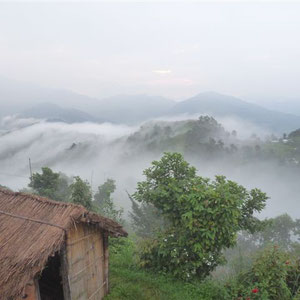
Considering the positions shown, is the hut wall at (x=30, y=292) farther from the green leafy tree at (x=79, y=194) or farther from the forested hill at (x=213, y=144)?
the forested hill at (x=213, y=144)

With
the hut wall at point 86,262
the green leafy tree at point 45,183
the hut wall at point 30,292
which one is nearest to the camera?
the hut wall at point 30,292

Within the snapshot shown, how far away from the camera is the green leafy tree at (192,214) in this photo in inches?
307

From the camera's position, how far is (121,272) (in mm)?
9281

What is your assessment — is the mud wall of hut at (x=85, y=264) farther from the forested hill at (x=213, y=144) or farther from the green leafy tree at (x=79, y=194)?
the forested hill at (x=213, y=144)

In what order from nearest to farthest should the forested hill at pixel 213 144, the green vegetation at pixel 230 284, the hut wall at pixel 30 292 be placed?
1. the hut wall at pixel 30 292
2. the green vegetation at pixel 230 284
3. the forested hill at pixel 213 144

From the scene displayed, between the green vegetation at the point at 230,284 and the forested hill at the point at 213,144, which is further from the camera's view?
the forested hill at the point at 213,144

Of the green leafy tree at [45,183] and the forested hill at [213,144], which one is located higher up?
the green leafy tree at [45,183]

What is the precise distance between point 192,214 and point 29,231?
172 inches

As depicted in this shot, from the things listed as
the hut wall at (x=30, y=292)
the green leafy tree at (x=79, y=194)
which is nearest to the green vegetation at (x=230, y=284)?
the hut wall at (x=30, y=292)

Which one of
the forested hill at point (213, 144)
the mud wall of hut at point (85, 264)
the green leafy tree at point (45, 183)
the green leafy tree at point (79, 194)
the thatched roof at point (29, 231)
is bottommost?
the forested hill at point (213, 144)

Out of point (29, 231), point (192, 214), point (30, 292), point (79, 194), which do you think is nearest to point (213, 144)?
point (79, 194)

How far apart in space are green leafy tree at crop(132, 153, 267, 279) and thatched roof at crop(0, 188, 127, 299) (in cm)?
216

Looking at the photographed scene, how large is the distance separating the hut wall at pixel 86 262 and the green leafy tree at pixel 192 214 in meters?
1.83

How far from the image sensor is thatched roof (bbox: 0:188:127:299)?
528 cm
